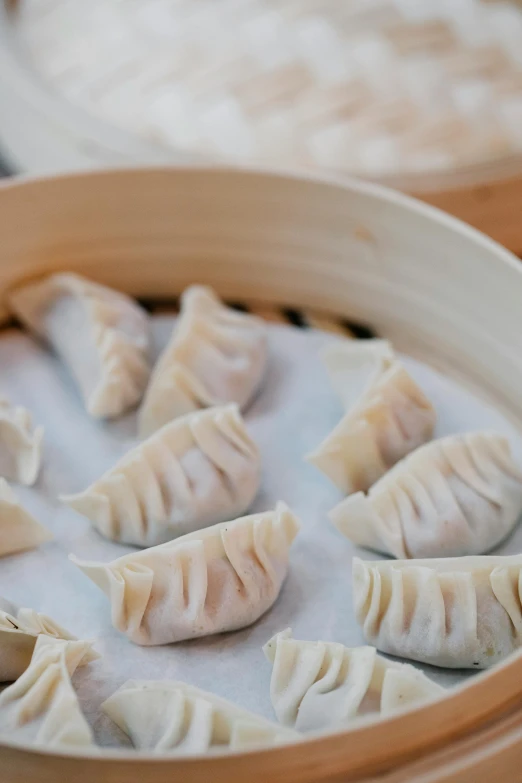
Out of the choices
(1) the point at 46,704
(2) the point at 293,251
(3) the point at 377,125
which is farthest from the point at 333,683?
(3) the point at 377,125

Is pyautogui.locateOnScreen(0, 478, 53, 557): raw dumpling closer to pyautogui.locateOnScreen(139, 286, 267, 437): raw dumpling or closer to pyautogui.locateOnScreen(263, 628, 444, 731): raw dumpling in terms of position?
pyautogui.locateOnScreen(139, 286, 267, 437): raw dumpling

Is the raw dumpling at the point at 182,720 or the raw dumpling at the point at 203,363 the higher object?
the raw dumpling at the point at 203,363

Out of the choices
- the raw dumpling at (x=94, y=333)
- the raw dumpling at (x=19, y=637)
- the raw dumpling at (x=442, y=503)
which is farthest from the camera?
the raw dumpling at (x=94, y=333)

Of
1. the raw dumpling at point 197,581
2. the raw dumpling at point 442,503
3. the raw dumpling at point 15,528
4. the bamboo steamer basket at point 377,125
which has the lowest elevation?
the raw dumpling at point 442,503

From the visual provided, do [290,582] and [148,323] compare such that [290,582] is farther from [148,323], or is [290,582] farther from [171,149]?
[171,149]

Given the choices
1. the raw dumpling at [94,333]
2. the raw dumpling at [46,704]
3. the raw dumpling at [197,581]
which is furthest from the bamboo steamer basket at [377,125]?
the raw dumpling at [46,704]

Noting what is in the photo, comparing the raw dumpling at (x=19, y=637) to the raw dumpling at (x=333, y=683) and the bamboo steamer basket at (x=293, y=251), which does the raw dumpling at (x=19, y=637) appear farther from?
the bamboo steamer basket at (x=293, y=251)

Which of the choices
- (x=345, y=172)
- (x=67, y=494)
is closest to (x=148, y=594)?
(x=67, y=494)
